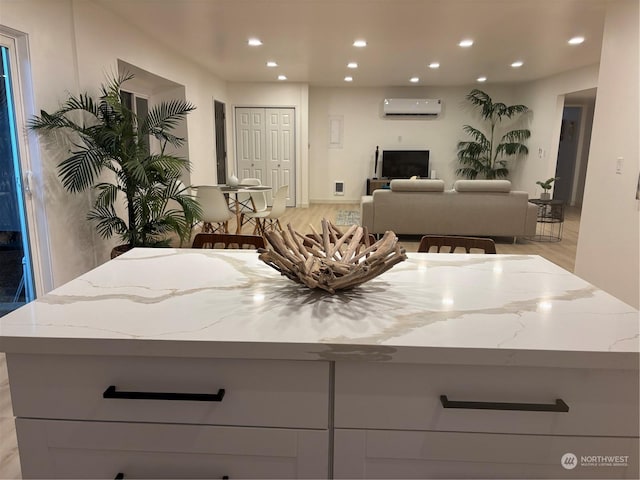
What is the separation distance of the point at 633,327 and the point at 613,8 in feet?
12.2

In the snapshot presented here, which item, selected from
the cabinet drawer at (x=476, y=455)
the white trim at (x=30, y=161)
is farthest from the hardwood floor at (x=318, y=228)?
the cabinet drawer at (x=476, y=455)

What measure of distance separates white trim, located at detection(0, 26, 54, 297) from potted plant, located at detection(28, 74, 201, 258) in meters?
0.12

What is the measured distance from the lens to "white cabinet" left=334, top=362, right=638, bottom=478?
88 cm

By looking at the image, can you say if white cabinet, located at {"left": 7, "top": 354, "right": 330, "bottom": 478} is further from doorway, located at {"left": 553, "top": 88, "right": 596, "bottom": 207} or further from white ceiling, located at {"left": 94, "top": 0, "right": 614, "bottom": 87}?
doorway, located at {"left": 553, "top": 88, "right": 596, "bottom": 207}

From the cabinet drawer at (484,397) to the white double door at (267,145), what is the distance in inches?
307

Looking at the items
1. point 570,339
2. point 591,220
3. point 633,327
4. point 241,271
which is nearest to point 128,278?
point 241,271

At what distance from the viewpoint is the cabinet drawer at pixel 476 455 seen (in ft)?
2.94

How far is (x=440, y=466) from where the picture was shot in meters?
0.92

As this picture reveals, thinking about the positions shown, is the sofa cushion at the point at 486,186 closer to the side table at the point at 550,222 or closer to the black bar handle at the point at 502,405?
the side table at the point at 550,222

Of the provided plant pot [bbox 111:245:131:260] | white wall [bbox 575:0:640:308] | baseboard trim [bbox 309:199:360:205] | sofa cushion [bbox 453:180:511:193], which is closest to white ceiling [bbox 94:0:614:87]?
white wall [bbox 575:0:640:308]

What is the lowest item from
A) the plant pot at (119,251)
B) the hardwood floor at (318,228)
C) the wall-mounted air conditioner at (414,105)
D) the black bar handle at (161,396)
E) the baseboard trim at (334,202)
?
the hardwood floor at (318,228)

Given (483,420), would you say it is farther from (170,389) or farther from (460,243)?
(460,243)

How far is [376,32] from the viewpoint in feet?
15.5

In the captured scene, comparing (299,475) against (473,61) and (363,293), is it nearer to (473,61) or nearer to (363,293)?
(363,293)
